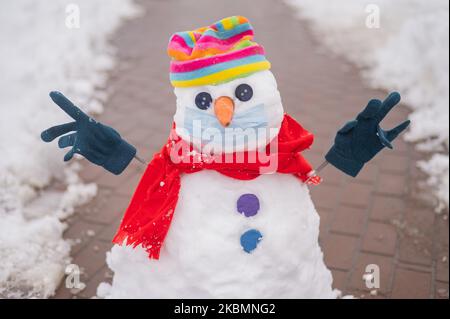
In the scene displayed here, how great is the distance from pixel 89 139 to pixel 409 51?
13.3 feet

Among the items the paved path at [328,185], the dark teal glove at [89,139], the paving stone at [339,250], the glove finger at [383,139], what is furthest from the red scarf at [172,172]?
the paving stone at [339,250]

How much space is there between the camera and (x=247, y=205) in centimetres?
185

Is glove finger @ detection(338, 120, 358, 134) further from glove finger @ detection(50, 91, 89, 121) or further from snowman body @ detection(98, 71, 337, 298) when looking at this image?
glove finger @ detection(50, 91, 89, 121)

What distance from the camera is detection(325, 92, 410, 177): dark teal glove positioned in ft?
6.07

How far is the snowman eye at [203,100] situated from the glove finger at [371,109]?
552 mm

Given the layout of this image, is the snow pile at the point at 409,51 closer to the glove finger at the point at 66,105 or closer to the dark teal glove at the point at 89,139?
the dark teal glove at the point at 89,139

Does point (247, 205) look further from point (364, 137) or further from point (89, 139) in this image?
point (89, 139)

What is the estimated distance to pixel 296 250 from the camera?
1.95 metres

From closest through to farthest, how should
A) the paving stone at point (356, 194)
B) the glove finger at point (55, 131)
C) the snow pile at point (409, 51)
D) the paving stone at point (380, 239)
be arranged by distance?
the glove finger at point (55, 131), the paving stone at point (380, 239), the paving stone at point (356, 194), the snow pile at point (409, 51)

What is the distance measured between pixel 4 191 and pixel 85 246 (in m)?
0.62

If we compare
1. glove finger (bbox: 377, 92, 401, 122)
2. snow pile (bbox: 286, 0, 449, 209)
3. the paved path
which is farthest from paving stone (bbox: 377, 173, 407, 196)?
glove finger (bbox: 377, 92, 401, 122)

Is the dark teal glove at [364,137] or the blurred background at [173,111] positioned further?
the blurred background at [173,111]

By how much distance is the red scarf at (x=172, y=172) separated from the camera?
6.11 ft

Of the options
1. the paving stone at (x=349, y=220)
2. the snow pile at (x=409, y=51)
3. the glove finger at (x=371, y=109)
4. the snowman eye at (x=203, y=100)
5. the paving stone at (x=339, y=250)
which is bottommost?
the paving stone at (x=339, y=250)
